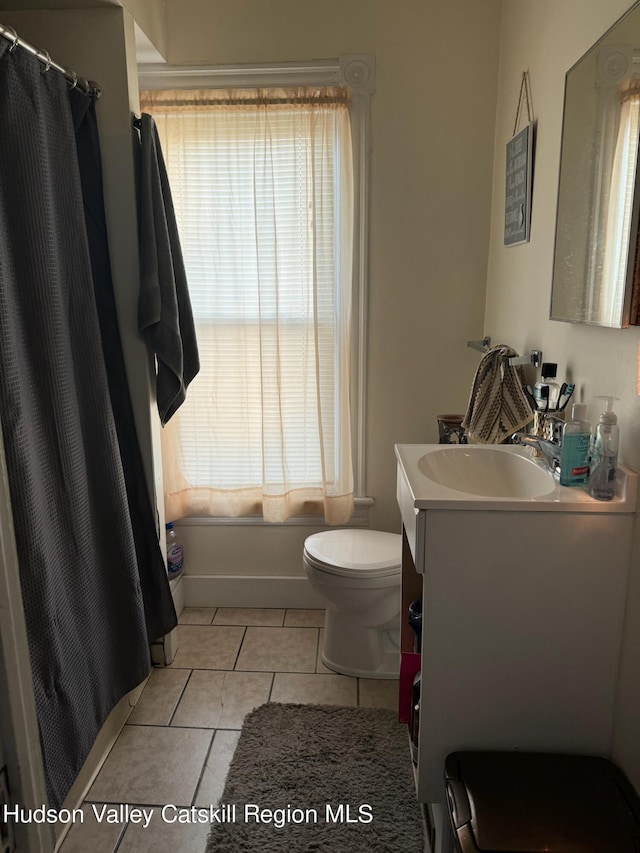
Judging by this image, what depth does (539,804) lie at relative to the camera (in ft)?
4.08

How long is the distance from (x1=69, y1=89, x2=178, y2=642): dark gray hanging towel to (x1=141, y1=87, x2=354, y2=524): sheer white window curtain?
53 cm

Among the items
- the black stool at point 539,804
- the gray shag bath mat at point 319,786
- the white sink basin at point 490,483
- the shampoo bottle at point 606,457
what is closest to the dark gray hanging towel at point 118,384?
the gray shag bath mat at point 319,786

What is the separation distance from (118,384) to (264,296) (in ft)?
2.48

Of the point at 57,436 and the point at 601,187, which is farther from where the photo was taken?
the point at 57,436

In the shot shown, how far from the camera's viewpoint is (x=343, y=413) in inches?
103

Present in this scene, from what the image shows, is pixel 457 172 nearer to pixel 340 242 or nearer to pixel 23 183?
pixel 340 242

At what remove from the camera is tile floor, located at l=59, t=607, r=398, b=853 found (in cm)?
168

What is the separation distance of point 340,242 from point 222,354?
25.9 inches

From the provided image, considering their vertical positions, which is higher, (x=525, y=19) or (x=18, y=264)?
(x=525, y=19)

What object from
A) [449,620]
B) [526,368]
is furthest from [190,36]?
[449,620]

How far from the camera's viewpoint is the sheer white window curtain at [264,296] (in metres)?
2.44

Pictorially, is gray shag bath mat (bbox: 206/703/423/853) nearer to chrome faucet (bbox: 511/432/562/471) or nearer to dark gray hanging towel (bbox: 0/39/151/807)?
dark gray hanging towel (bbox: 0/39/151/807)

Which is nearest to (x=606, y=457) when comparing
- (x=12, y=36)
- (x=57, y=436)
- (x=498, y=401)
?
(x=498, y=401)

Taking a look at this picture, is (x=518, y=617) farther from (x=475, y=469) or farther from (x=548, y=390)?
(x=548, y=390)
